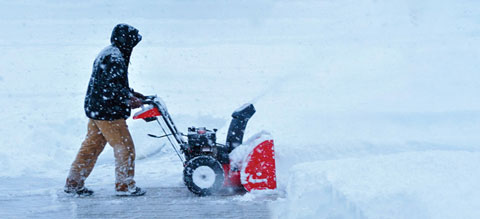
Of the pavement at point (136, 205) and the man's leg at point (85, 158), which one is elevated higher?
the man's leg at point (85, 158)

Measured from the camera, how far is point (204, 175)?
447 centimetres

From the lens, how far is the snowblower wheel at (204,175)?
4453 millimetres

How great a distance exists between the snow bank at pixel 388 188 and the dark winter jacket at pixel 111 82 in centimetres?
180

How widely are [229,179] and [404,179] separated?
174 centimetres

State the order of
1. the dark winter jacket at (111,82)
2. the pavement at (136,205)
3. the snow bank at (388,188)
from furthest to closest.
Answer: the dark winter jacket at (111,82) → the pavement at (136,205) → the snow bank at (388,188)

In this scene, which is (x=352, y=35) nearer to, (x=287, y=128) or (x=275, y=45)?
(x=275, y=45)

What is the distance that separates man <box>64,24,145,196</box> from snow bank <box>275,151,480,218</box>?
158 centimetres

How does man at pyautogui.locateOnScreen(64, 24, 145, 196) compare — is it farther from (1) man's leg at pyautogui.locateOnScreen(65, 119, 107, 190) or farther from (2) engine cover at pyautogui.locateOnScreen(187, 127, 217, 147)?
(2) engine cover at pyautogui.locateOnScreen(187, 127, 217, 147)

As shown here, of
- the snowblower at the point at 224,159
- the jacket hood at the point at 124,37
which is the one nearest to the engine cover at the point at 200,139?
the snowblower at the point at 224,159

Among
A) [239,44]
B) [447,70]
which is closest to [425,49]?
[447,70]

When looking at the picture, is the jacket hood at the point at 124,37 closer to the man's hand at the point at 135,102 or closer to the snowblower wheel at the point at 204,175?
the man's hand at the point at 135,102

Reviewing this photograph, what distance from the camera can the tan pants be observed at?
449cm

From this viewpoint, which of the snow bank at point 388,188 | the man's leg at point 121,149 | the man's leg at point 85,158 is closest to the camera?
the snow bank at point 388,188

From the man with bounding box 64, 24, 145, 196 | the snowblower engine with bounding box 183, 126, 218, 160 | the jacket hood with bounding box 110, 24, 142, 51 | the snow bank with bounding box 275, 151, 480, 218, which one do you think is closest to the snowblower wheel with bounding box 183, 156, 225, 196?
the snowblower engine with bounding box 183, 126, 218, 160
